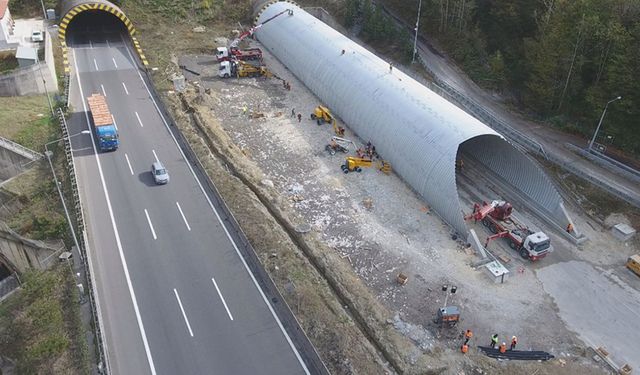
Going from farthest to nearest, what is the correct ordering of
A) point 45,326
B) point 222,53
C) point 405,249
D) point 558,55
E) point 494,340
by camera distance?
1. point 222,53
2. point 558,55
3. point 405,249
4. point 494,340
5. point 45,326

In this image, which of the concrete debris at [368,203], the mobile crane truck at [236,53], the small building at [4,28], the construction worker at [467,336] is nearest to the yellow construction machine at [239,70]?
the mobile crane truck at [236,53]

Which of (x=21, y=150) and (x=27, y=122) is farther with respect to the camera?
(x=27, y=122)

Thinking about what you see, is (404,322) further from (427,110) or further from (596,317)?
(427,110)

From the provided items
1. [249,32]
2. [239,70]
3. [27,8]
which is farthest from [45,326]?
[27,8]

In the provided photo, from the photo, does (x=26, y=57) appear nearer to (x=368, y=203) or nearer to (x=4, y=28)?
(x=4, y=28)

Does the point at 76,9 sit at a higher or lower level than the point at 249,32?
higher

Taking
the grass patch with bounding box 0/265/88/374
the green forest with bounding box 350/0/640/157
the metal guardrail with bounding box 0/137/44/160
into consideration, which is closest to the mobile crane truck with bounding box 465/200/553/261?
the green forest with bounding box 350/0/640/157

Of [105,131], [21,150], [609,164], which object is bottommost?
[21,150]

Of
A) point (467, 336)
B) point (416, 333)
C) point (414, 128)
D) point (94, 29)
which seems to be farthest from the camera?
point (94, 29)
